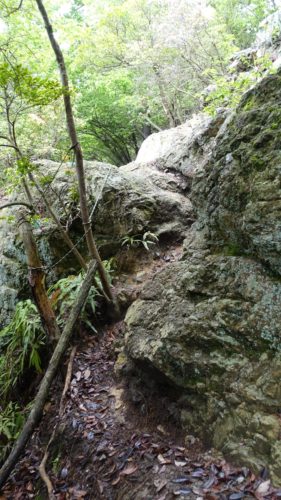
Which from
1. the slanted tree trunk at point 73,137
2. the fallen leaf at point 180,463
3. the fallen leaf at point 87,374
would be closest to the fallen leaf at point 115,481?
the fallen leaf at point 180,463

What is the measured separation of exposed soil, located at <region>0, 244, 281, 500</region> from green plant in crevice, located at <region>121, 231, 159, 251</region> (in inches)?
81.4

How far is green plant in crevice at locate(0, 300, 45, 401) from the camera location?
4.82m

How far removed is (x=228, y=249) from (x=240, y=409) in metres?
1.59

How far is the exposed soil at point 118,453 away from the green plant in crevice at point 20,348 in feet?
2.31

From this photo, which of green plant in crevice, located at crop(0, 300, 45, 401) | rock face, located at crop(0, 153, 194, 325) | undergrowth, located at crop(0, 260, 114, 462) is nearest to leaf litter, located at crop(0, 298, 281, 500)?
undergrowth, located at crop(0, 260, 114, 462)

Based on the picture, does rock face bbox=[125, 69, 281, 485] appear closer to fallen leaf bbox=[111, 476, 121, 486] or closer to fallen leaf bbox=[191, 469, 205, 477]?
fallen leaf bbox=[191, 469, 205, 477]

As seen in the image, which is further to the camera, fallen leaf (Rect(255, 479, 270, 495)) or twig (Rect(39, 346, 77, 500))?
twig (Rect(39, 346, 77, 500))

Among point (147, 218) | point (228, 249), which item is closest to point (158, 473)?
point (228, 249)

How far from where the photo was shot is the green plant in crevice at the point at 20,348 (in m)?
4.82

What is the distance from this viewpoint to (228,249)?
3.61m

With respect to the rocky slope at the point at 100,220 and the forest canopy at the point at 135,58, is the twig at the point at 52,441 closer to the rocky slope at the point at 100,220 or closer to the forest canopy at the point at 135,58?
the rocky slope at the point at 100,220

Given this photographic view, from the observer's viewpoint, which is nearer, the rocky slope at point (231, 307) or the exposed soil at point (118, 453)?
the exposed soil at point (118, 453)

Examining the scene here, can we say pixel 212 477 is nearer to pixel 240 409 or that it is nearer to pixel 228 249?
pixel 240 409

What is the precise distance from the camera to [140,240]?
244 inches
